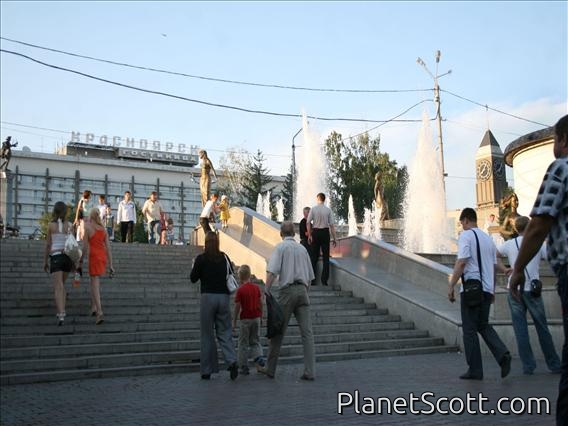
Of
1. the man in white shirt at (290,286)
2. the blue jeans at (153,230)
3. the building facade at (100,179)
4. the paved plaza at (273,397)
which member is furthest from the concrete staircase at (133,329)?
the building facade at (100,179)

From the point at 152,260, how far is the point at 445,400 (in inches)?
440

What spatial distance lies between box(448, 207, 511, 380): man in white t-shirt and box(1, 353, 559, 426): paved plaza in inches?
9.7

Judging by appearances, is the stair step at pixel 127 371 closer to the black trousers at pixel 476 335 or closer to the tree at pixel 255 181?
the black trousers at pixel 476 335

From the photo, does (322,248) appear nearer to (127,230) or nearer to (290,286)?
(290,286)

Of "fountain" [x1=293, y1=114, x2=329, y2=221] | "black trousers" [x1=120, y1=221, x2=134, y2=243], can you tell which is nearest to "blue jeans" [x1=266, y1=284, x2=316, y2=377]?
"black trousers" [x1=120, y1=221, x2=134, y2=243]

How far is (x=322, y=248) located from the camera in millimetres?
14016

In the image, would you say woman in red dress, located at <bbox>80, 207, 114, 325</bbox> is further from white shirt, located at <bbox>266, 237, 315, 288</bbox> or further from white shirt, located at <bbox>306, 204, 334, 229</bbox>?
white shirt, located at <bbox>306, 204, 334, 229</bbox>

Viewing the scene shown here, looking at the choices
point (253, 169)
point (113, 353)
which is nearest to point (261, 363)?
point (113, 353)

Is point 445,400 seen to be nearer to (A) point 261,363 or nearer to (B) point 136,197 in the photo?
(A) point 261,363

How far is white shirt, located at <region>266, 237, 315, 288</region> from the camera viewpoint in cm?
810

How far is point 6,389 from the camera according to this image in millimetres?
7414

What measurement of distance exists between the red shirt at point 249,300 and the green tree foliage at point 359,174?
2371 inches

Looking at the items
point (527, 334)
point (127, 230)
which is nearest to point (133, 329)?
point (527, 334)

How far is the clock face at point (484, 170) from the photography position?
7844cm
